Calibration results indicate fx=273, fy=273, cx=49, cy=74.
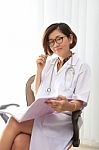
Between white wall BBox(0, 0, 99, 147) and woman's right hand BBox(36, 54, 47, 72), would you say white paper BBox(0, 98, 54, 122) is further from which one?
white wall BBox(0, 0, 99, 147)

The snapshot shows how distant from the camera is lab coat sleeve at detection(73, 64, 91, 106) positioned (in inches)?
64.4

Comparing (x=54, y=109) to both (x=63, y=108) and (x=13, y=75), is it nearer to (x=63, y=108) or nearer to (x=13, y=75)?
(x=63, y=108)

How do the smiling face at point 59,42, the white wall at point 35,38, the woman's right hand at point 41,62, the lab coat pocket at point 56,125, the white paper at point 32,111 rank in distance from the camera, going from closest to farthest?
the white paper at point 32,111 → the lab coat pocket at point 56,125 → the smiling face at point 59,42 → the woman's right hand at point 41,62 → the white wall at point 35,38

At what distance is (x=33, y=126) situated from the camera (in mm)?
1589

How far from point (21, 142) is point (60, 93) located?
39 cm

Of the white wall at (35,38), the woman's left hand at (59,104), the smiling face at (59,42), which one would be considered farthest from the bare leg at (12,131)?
the white wall at (35,38)

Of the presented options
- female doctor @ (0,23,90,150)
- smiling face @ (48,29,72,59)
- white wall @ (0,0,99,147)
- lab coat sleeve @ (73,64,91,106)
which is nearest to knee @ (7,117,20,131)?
female doctor @ (0,23,90,150)

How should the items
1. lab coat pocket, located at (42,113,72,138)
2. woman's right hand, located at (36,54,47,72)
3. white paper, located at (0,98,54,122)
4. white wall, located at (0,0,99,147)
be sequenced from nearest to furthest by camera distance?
white paper, located at (0,98,54,122) < lab coat pocket, located at (42,113,72,138) < woman's right hand, located at (36,54,47,72) < white wall, located at (0,0,99,147)

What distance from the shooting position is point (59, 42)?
5.73 ft

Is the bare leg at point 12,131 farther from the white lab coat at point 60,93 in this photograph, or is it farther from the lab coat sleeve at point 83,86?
the lab coat sleeve at point 83,86

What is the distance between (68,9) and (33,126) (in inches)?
49.9

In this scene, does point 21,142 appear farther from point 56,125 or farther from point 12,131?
point 56,125

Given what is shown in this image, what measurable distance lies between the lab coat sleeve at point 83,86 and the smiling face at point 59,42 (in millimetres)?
185

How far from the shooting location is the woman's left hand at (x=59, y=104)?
147 centimetres
